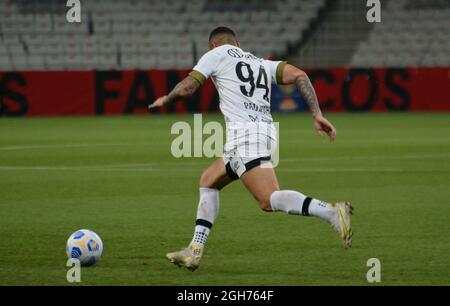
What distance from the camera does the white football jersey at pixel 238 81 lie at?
789cm

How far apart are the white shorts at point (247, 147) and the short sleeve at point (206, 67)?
444 mm

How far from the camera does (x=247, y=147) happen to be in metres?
7.80

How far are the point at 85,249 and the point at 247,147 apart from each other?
151cm

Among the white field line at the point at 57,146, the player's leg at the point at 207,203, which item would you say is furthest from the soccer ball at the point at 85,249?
the white field line at the point at 57,146

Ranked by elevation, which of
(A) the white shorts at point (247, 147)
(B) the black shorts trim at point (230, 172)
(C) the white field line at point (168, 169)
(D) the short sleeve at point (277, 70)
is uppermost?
(D) the short sleeve at point (277, 70)

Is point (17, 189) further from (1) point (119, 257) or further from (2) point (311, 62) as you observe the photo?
(2) point (311, 62)

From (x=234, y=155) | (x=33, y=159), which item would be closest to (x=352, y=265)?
(x=234, y=155)

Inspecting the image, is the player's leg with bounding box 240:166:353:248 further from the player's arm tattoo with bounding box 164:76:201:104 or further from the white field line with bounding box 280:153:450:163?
the white field line with bounding box 280:153:450:163

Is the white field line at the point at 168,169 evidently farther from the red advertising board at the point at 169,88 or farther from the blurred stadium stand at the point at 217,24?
the blurred stadium stand at the point at 217,24

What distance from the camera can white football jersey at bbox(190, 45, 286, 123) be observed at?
789cm

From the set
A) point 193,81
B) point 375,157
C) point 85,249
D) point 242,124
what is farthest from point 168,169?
point 193,81
